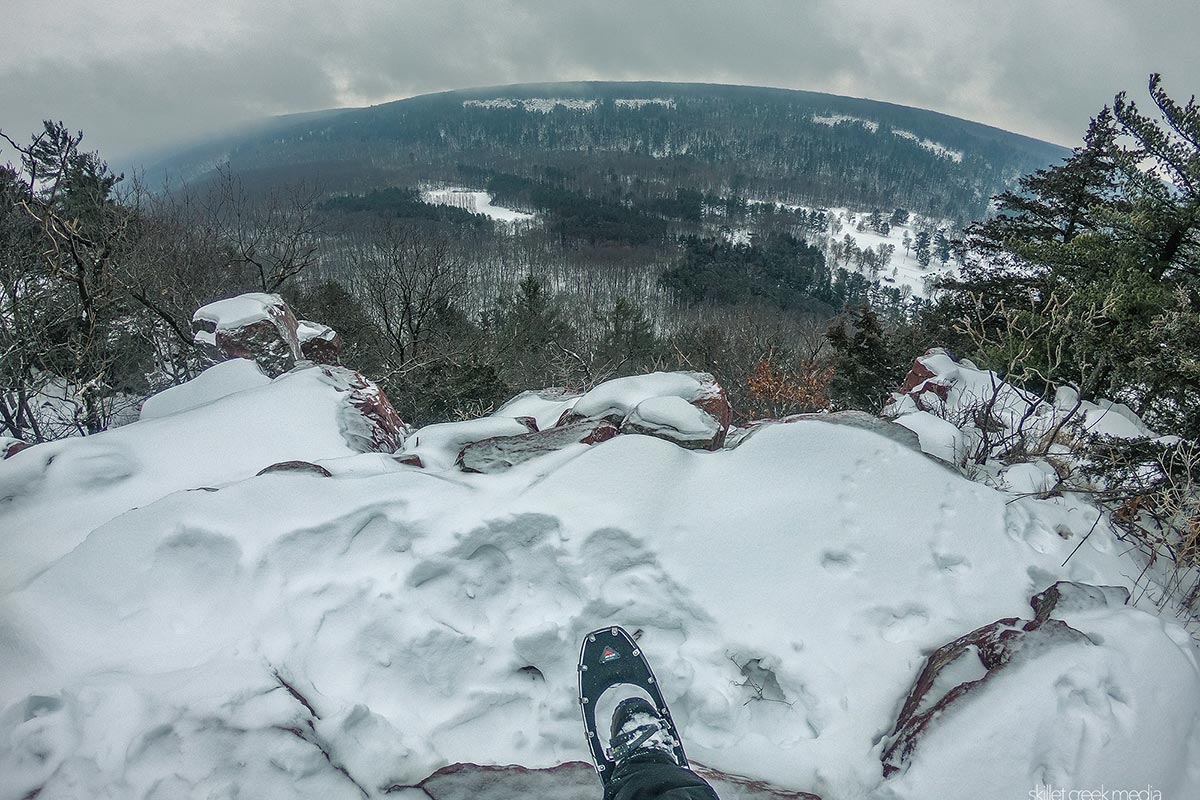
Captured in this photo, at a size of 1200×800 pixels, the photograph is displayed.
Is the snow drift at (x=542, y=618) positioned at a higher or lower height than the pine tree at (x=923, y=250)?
higher

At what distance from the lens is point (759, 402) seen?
1744 cm

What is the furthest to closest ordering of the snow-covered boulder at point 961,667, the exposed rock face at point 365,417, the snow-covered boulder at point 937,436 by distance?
1. the exposed rock face at point 365,417
2. the snow-covered boulder at point 937,436
3. the snow-covered boulder at point 961,667

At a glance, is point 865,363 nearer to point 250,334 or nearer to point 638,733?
point 638,733

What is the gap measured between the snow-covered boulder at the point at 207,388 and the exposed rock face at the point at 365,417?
1063 millimetres

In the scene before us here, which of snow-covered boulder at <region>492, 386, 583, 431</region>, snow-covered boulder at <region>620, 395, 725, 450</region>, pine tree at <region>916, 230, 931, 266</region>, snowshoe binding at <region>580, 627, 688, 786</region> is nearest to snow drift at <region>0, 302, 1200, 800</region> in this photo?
snowshoe binding at <region>580, 627, 688, 786</region>

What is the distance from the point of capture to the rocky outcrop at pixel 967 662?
2.40 m

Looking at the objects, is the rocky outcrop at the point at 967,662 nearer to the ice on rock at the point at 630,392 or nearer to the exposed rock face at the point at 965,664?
the exposed rock face at the point at 965,664

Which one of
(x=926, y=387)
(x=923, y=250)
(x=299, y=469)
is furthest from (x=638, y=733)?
(x=923, y=250)

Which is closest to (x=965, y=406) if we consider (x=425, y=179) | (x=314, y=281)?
(x=314, y=281)

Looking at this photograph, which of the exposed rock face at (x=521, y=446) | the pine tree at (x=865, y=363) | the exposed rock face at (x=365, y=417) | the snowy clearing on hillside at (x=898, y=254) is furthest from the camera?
the snowy clearing on hillside at (x=898, y=254)

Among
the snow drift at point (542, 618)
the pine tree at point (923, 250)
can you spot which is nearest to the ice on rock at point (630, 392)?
the snow drift at point (542, 618)

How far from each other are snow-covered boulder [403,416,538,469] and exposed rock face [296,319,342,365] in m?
5.34

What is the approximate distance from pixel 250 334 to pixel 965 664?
327 inches

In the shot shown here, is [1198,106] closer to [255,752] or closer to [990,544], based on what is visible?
[990,544]
